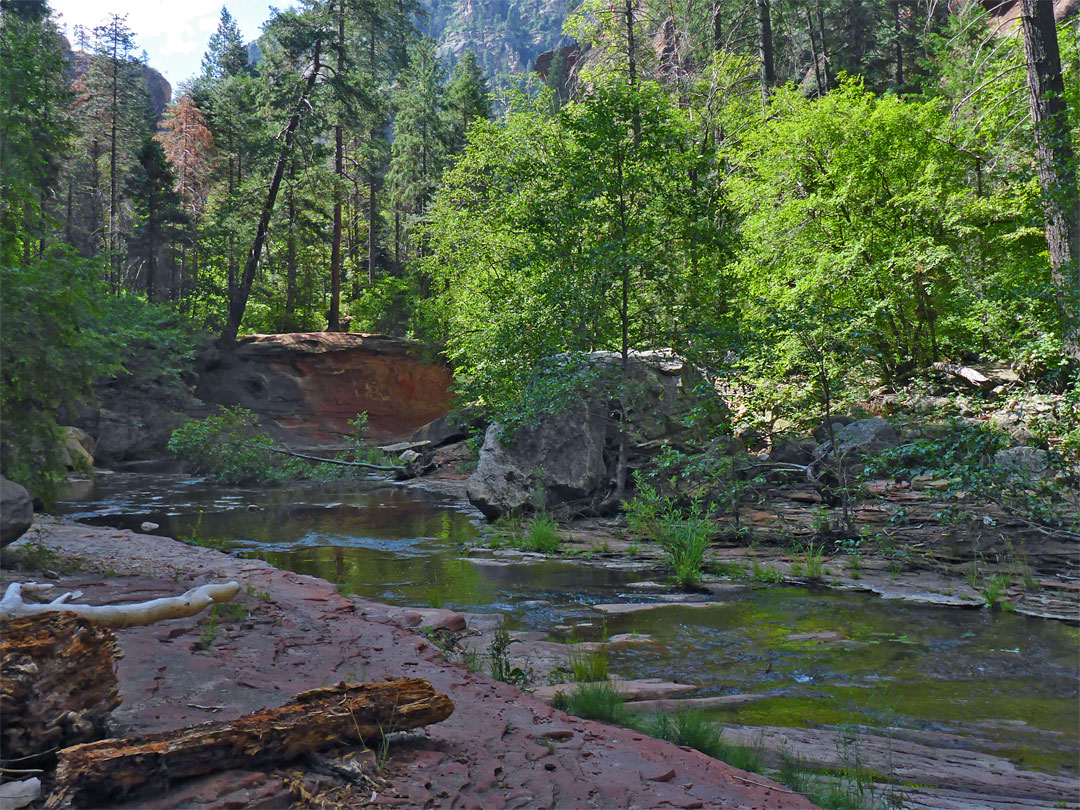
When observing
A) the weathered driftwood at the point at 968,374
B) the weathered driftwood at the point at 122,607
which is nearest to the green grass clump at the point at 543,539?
the weathered driftwood at the point at 122,607

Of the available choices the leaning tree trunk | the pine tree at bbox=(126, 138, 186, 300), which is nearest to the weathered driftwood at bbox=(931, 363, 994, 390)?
the leaning tree trunk

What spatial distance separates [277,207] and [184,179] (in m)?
12.4

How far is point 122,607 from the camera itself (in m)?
5.46

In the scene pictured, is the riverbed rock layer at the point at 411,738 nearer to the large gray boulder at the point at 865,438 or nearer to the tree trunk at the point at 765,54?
the large gray boulder at the point at 865,438

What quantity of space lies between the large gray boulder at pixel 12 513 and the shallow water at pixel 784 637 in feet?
11.9

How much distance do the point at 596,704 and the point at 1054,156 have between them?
11504 mm

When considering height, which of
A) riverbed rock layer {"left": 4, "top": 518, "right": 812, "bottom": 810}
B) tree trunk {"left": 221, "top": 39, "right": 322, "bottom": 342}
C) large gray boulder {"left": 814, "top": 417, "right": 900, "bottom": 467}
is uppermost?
tree trunk {"left": 221, "top": 39, "right": 322, "bottom": 342}

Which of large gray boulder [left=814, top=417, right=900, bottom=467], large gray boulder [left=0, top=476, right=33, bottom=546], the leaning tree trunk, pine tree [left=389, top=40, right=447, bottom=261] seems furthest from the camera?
pine tree [left=389, top=40, right=447, bottom=261]

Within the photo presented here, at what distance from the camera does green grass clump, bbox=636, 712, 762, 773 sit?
13.7ft

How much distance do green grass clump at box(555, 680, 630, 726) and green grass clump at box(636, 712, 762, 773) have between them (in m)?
0.18

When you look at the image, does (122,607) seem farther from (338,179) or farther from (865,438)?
(338,179)

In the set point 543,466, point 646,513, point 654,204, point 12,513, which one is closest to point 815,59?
point 654,204

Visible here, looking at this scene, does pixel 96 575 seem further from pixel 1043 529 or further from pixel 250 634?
pixel 1043 529

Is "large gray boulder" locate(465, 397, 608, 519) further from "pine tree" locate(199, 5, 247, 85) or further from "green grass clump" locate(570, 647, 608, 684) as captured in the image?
"pine tree" locate(199, 5, 247, 85)
